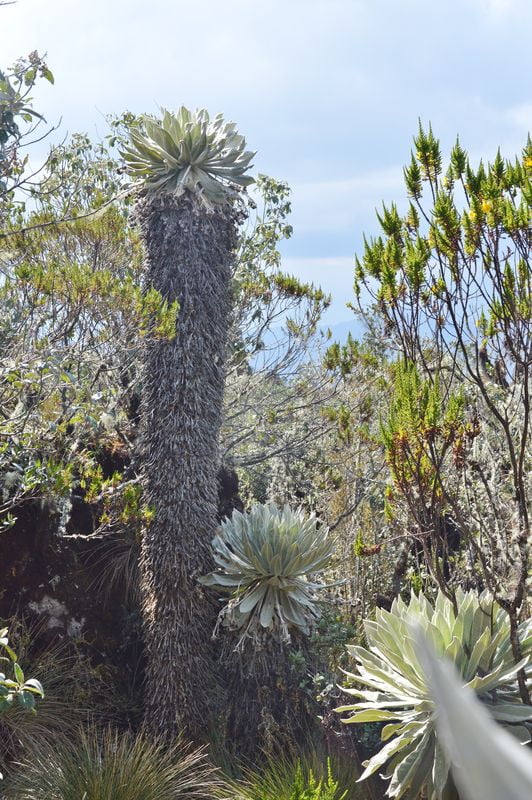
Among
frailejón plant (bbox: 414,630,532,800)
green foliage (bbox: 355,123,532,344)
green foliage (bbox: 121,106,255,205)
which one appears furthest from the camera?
green foliage (bbox: 121,106,255,205)

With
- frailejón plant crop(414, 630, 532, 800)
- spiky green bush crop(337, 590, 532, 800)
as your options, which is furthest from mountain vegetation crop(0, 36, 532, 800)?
frailejón plant crop(414, 630, 532, 800)

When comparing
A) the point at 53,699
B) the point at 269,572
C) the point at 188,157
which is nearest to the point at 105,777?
the point at 53,699

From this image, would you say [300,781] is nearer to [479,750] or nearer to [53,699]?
[53,699]

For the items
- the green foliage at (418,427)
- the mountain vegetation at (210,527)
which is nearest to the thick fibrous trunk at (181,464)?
the mountain vegetation at (210,527)

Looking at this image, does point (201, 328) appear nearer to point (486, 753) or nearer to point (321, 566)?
point (321, 566)

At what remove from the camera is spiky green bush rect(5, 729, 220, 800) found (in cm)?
399

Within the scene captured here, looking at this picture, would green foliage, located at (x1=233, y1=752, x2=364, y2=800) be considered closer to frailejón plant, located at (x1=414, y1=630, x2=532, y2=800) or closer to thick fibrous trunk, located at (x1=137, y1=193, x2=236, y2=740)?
thick fibrous trunk, located at (x1=137, y1=193, x2=236, y2=740)

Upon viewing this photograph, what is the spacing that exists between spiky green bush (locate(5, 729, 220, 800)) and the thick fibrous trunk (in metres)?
0.72

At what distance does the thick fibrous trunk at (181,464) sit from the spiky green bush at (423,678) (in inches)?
63.4

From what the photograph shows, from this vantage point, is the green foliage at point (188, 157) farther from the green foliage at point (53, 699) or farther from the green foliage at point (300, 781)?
the green foliage at point (300, 781)

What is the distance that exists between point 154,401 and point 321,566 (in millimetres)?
1653

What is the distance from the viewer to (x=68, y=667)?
5430mm

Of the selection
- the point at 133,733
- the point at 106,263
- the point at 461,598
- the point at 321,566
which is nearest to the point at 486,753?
the point at 461,598

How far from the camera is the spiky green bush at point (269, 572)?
5.02 m
